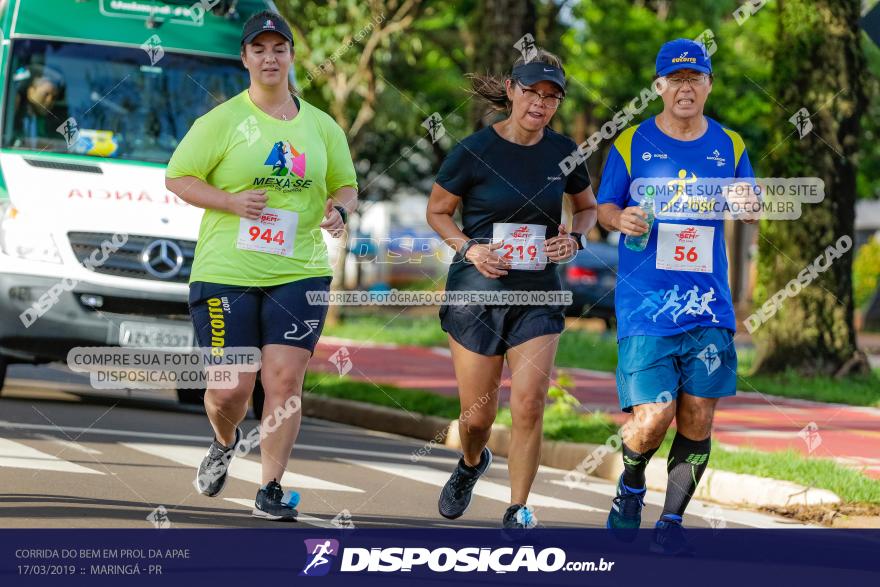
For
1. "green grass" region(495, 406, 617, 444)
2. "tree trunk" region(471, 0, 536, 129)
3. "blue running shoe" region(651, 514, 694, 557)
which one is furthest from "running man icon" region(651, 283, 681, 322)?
"tree trunk" region(471, 0, 536, 129)

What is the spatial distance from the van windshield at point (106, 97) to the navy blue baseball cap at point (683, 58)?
5.96 m

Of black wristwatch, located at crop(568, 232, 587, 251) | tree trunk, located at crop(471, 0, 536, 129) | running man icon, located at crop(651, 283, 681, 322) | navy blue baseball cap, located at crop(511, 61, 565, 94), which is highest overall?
tree trunk, located at crop(471, 0, 536, 129)

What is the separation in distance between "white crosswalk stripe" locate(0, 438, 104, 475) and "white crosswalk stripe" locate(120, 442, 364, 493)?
716 millimetres

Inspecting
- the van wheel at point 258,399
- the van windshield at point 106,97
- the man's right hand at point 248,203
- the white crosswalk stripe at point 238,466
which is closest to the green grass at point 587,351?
the van wheel at point 258,399

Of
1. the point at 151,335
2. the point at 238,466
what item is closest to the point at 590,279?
the point at 151,335

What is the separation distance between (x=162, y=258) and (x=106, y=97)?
1407 millimetres

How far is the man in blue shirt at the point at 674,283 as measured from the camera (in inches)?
269

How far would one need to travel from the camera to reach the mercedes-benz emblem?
11.6m

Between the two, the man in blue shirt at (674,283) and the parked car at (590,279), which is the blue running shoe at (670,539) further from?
the parked car at (590,279)

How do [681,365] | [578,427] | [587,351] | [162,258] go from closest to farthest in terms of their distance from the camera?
[681,365], [162,258], [578,427], [587,351]

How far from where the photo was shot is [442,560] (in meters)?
6.30

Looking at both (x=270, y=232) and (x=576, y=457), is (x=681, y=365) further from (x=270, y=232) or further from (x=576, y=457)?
(x=576, y=457)

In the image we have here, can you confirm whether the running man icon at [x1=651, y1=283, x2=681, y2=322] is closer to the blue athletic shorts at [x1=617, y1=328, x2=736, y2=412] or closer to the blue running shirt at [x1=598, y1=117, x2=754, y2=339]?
the blue running shirt at [x1=598, y1=117, x2=754, y2=339]

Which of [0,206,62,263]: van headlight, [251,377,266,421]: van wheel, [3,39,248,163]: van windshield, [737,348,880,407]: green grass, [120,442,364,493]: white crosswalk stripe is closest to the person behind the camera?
[120,442,364,493]: white crosswalk stripe
